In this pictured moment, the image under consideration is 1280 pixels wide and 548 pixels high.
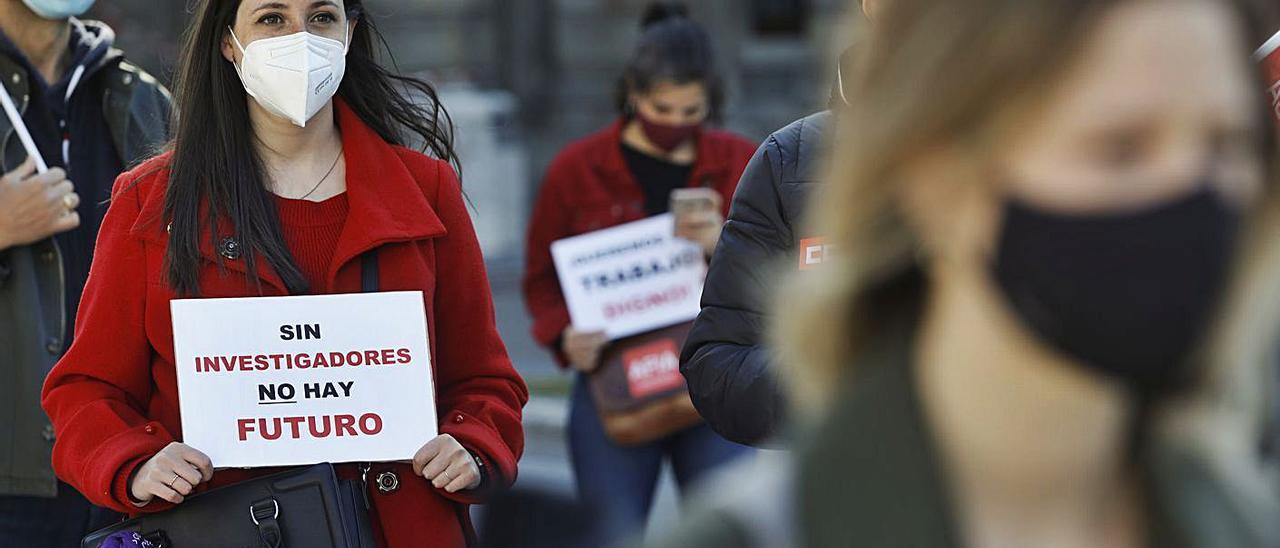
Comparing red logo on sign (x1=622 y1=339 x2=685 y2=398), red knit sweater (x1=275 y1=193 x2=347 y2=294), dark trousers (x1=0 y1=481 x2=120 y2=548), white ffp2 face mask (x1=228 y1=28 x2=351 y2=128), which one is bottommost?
red logo on sign (x1=622 y1=339 x2=685 y2=398)

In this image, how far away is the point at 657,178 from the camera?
228 inches

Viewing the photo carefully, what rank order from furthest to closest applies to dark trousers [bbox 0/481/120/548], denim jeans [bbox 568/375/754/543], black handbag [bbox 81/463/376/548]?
1. denim jeans [bbox 568/375/754/543]
2. dark trousers [bbox 0/481/120/548]
3. black handbag [bbox 81/463/376/548]

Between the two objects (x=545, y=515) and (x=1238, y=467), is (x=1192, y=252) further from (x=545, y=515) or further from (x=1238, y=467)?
(x=545, y=515)

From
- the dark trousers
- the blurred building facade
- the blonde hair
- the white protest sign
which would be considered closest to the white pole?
the dark trousers

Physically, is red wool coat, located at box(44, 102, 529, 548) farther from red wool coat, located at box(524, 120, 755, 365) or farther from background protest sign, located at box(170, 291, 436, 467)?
red wool coat, located at box(524, 120, 755, 365)

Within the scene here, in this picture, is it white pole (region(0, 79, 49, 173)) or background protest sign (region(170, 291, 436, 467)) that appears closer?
background protest sign (region(170, 291, 436, 467))

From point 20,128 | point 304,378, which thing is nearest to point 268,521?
point 304,378

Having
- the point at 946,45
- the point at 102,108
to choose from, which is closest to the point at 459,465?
the point at 102,108

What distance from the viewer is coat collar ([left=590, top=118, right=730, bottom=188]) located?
5703mm

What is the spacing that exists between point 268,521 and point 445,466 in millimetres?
342

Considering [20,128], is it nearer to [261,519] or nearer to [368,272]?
[368,272]

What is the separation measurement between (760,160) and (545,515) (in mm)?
1184

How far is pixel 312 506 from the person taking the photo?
3.25 metres

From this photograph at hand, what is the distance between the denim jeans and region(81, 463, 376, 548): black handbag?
205cm
